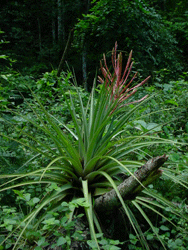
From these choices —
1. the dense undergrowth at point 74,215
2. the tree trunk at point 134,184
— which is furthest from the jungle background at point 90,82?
the tree trunk at point 134,184

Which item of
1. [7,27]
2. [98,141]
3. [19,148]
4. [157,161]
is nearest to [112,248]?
[157,161]

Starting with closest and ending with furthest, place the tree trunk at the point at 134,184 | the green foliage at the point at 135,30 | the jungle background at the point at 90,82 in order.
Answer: the tree trunk at the point at 134,184
the jungle background at the point at 90,82
the green foliage at the point at 135,30

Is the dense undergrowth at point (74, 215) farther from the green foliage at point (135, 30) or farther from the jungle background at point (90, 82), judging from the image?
the green foliage at point (135, 30)

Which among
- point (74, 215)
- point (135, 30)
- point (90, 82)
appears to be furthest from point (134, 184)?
point (90, 82)

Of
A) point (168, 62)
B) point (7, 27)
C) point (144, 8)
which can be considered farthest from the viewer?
point (7, 27)

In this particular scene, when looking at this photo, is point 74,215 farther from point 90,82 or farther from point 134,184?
point 90,82

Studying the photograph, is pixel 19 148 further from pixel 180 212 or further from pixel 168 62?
pixel 168 62

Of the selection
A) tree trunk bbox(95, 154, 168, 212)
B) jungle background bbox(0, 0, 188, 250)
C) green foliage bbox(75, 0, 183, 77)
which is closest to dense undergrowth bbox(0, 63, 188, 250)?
jungle background bbox(0, 0, 188, 250)

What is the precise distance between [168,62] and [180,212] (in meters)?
5.18

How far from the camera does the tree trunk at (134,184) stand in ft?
3.28

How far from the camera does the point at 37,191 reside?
1.58m

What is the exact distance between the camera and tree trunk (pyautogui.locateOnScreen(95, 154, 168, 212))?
100cm

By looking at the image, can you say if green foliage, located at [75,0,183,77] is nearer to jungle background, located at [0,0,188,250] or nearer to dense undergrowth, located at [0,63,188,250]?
jungle background, located at [0,0,188,250]

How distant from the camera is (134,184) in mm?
1080
